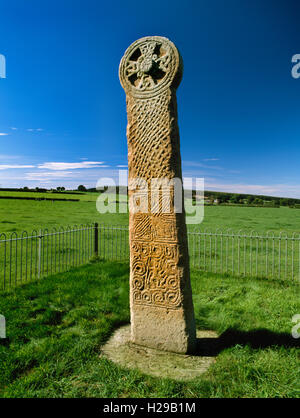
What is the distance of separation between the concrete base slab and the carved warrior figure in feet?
0.37

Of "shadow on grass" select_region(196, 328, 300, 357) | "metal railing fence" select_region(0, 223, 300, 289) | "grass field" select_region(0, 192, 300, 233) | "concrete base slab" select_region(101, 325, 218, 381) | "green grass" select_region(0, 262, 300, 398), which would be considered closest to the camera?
"green grass" select_region(0, 262, 300, 398)

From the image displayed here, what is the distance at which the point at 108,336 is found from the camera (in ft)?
12.1

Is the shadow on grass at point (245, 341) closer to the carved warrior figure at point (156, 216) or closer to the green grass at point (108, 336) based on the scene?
the green grass at point (108, 336)

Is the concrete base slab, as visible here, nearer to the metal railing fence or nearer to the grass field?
the metal railing fence

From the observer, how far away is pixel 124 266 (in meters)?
7.08

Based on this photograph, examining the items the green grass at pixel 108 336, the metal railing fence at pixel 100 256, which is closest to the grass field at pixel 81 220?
the metal railing fence at pixel 100 256

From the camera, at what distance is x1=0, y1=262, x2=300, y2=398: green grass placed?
257 cm

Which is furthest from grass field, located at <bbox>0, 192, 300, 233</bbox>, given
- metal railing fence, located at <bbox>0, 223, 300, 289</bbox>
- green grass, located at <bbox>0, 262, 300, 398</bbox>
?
green grass, located at <bbox>0, 262, 300, 398</bbox>

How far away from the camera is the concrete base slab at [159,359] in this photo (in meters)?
2.88

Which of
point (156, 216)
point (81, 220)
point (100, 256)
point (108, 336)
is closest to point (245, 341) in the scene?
point (108, 336)
